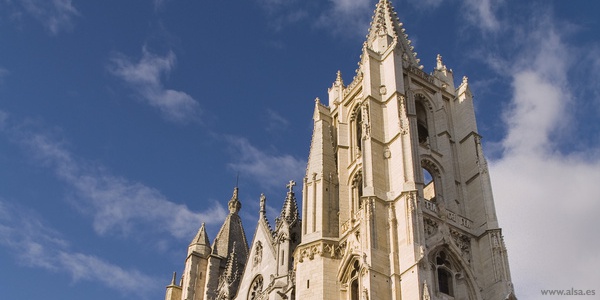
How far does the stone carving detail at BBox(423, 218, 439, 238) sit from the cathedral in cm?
4

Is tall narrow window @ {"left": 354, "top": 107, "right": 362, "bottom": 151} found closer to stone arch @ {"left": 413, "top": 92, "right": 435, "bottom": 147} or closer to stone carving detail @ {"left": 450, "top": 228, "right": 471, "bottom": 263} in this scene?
stone arch @ {"left": 413, "top": 92, "right": 435, "bottom": 147}

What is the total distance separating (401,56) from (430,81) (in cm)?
193

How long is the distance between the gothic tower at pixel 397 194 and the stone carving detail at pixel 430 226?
0.12ft

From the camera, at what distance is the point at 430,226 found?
2642 centimetres

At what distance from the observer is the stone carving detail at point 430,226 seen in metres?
26.2

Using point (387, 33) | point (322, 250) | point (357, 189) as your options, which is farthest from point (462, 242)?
point (387, 33)

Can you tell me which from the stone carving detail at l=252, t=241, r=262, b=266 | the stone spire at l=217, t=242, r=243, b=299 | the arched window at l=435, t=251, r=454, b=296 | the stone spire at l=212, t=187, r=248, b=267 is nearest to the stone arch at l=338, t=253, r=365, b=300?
the arched window at l=435, t=251, r=454, b=296

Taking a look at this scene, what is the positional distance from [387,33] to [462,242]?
10.4 metres

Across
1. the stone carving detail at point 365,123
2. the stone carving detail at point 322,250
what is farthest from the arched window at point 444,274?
the stone carving detail at point 365,123

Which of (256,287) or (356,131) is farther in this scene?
(256,287)

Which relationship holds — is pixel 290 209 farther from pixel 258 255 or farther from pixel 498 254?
pixel 498 254

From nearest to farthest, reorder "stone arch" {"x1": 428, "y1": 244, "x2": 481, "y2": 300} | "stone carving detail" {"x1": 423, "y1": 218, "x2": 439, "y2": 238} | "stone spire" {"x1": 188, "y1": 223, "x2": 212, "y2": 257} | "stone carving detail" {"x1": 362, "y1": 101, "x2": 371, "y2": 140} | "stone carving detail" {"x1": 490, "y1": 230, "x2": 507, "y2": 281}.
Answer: "stone arch" {"x1": 428, "y1": 244, "x2": 481, "y2": 300}
"stone carving detail" {"x1": 490, "y1": 230, "x2": 507, "y2": 281}
"stone carving detail" {"x1": 423, "y1": 218, "x2": 439, "y2": 238}
"stone carving detail" {"x1": 362, "y1": 101, "x2": 371, "y2": 140}
"stone spire" {"x1": 188, "y1": 223, "x2": 212, "y2": 257}

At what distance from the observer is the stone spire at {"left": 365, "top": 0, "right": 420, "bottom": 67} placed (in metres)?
32.8

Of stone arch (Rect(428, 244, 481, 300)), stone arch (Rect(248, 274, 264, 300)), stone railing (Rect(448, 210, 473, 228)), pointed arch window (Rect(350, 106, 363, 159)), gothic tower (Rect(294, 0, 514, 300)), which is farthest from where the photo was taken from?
stone arch (Rect(248, 274, 264, 300))
